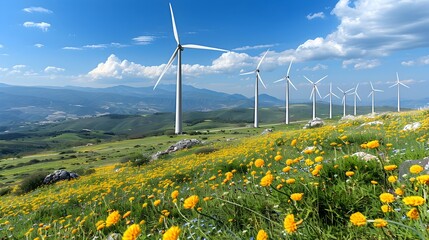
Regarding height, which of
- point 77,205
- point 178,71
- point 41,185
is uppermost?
point 178,71

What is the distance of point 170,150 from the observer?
1599 inches

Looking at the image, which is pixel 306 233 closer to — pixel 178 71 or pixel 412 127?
pixel 412 127

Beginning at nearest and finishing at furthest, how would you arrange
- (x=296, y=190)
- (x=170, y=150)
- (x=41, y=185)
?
(x=296, y=190), (x=41, y=185), (x=170, y=150)

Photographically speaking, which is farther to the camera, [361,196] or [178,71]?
[178,71]

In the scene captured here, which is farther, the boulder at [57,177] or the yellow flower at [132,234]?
the boulder at [57,177]

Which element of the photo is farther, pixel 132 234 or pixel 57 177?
pixel 57 177

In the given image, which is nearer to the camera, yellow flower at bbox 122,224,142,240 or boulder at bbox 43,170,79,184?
yellow flower at bbox 122,224,142,240

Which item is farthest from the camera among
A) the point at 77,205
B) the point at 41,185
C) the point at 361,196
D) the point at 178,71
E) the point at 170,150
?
the point at 178,71

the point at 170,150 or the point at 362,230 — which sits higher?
the point at 362,230

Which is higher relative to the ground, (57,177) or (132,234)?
(132,234)

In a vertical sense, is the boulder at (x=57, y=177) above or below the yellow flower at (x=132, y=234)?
below

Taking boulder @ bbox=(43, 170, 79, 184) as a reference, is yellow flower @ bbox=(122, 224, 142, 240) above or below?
above

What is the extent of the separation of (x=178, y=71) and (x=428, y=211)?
62138 mm

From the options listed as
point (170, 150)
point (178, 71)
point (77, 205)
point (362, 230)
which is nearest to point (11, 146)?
point (178, 71)
